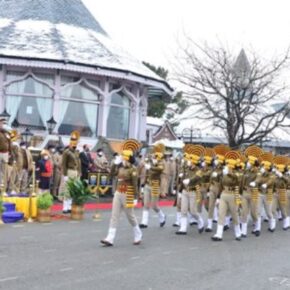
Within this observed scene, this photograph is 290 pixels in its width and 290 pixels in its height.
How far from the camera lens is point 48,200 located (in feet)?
45.7

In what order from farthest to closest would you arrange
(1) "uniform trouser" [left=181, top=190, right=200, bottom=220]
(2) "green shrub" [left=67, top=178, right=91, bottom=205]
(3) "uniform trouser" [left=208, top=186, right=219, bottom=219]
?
(2) "green shrub" [left=67, top=178, right=91, bottom=205] → (3) "uniform trouser" [left=208, top=186, right=219, bottom=219] → (1) "uniform trouser" [left=181, top=190, right=200, bottom=220]

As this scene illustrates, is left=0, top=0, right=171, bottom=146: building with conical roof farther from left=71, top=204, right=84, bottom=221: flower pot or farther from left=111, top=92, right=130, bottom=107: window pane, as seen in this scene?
left=71, top=204, right=84, bottom=221: flower pot

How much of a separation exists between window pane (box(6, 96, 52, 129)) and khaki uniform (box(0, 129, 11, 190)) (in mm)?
7924

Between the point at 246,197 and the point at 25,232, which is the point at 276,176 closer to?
the point at 246,197

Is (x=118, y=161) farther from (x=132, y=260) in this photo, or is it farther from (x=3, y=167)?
(x=3, y=167)

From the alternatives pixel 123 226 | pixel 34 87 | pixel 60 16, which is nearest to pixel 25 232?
pixel 123 226

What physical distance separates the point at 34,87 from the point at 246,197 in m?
12.2

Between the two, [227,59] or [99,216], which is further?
[227,59]

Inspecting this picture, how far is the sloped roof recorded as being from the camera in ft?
76.6

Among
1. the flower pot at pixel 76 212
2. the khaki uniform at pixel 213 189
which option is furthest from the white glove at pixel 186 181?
the flower pot at pixel 76 212

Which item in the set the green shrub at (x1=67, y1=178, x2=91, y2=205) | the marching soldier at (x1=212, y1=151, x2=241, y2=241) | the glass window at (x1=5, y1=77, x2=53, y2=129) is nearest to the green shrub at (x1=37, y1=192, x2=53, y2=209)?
the green shrub at (x1=67, y1=178, x2=91, y2=205)

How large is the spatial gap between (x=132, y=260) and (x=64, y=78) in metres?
15.3

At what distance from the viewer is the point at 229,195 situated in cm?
1302

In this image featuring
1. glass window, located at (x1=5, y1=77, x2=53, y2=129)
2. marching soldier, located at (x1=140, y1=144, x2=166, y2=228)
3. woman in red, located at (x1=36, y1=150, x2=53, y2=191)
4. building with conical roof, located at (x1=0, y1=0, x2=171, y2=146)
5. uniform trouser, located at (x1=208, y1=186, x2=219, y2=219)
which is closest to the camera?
uniform trouser, located at (x1=208, y1=186, x2=219, y2=219)
